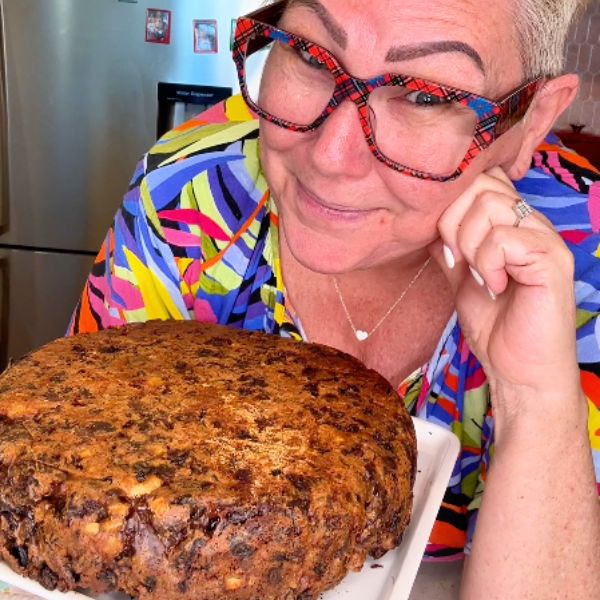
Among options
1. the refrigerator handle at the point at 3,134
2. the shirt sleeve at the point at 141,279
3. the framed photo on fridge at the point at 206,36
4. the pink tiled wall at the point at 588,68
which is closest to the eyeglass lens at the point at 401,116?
the shirt sleeve at the point at 141,279

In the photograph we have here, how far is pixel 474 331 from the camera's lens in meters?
1.02

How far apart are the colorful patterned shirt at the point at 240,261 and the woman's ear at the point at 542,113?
145 millimetres

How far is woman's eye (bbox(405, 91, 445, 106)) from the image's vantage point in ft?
2.86

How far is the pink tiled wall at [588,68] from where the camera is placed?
3.74 meters

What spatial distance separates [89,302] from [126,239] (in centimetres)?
12

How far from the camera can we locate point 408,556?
68 cm

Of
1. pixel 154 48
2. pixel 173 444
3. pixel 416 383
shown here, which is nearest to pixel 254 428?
pixel 173 444

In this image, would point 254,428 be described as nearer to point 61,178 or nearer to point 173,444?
point 173,444

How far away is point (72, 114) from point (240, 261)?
5.67 ft

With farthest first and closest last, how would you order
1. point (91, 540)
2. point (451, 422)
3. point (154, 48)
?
point (154, 48) → point (451, 422) → point (91, 540)

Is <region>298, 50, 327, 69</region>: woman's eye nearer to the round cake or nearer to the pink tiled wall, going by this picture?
the round cake

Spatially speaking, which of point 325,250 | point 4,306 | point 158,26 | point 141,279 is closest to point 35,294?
point 4,306

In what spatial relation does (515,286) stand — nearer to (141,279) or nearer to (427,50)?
(427,50)

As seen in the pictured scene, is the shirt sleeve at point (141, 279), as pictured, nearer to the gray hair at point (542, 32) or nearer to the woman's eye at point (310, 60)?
the woman's eye at point (310, 60)
